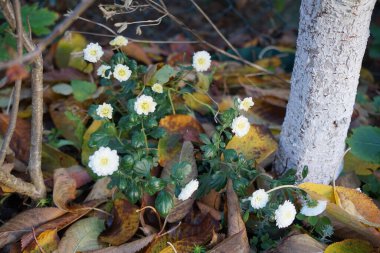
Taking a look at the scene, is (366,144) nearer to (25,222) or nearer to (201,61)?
(201,61)

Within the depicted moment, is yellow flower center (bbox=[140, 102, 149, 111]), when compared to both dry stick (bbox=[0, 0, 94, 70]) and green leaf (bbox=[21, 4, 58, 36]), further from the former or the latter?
green leaf (bbox=[21, 4, 58, 36])

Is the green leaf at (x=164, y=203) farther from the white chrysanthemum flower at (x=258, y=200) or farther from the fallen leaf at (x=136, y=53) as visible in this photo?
the fallen leaf at (x=136, y=53)

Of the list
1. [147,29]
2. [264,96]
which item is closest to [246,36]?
[147,29]

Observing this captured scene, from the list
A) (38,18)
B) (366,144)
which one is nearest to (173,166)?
(366,144)

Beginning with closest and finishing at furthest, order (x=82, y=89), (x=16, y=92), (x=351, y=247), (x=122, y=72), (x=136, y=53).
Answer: (x=16, y=92) < (x=351, y=247) < (x=122, y=72) < (x=82, y=89) < (x=136, y=53)

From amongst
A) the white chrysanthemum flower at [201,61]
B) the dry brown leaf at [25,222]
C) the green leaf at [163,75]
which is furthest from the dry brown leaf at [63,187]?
the white chrysanthemum flower at [201,61]

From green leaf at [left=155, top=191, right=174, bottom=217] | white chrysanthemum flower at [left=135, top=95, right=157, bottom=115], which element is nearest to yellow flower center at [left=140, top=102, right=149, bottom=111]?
white chrysanthemum flower at [left=135, top=95, right=157, bottom=115]
